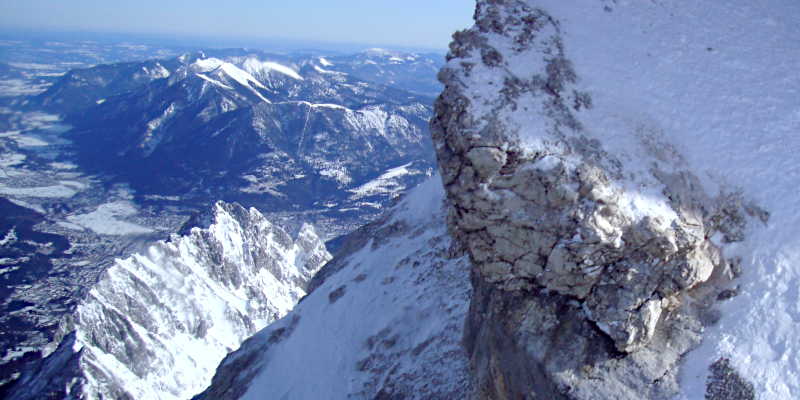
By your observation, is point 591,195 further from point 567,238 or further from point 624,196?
point 567,238

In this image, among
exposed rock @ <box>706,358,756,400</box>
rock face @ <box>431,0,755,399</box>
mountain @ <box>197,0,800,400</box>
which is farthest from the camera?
rock face @ <box>431,0,755,399</box>

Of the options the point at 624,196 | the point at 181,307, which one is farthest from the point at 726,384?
the point at 181,307

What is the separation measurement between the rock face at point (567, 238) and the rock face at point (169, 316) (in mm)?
120459

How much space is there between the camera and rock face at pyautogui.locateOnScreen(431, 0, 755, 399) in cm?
1967

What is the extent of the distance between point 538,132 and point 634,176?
4606 millimetres

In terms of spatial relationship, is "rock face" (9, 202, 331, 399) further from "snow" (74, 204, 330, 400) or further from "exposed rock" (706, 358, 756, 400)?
"exposed rock" (706, 358, 756, 400)

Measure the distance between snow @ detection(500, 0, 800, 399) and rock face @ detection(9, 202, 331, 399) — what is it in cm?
12563

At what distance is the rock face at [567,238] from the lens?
19672mm

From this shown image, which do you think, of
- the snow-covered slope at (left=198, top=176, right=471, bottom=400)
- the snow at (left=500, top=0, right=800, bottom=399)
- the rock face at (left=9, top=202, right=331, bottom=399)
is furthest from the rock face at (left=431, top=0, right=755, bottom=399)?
the rock face at (left=9, top=202, right=331, bottom=399)

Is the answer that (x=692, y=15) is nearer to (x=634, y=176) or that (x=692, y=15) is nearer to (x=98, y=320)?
(x=634, y=176)

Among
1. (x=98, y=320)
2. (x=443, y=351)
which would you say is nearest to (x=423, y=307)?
(x=443, y=351)

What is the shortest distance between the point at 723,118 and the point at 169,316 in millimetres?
152265

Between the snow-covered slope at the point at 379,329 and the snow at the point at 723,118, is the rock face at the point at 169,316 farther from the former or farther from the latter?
the snow at the point at 723,118

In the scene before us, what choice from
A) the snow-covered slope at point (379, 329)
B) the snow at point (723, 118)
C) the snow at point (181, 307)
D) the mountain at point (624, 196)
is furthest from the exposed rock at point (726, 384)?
the snow at point (181, 307)
